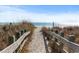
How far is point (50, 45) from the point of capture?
13.7 ft

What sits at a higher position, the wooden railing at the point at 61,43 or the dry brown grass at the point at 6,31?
the dry brown grass at the point at 6,31

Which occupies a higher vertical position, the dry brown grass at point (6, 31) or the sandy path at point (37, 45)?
the dry brown grass at point (6, 31)

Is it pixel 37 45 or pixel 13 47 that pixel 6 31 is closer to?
pixel 13 47

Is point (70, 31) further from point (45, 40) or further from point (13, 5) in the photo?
point (13, 5)

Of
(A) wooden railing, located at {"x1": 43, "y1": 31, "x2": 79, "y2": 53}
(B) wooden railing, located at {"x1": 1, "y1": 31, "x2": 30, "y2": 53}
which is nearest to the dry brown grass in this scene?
(B) wooden railing, located at {"x1": 1, "y1": 31, "x2": 30, "y2": 53}

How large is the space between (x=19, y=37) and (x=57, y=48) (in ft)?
0.99

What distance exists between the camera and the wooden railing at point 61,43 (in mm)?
4141

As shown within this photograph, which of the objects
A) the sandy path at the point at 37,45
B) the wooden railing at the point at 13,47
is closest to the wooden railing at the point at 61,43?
the sandy path at the point at 37,45

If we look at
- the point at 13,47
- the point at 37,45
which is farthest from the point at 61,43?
the point at 13,47

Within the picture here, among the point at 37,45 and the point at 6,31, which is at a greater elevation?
the point at 6,31

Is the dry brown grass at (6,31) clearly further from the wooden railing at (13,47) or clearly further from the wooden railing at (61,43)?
the wooden railing at (61,43)

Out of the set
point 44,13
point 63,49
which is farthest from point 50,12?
point 63,49

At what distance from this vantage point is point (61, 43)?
417cm
